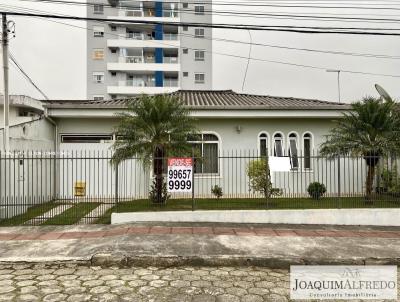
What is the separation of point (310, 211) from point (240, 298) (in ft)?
16.5

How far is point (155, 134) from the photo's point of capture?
1028 centimetres

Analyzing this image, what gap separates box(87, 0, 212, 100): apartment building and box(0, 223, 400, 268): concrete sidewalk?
31.4m

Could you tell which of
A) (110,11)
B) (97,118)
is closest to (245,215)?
(97,118)

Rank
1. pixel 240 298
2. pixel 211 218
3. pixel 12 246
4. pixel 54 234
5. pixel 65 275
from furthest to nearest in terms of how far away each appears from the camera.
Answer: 1. pixel 211 218
2. pixel 54 234
3. pixel 12 246
4. pixel 65 275
5. pixel 240 298

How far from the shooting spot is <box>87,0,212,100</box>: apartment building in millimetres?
39844

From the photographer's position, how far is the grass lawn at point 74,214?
29.8 feet

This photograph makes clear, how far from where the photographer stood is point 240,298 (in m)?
4.71

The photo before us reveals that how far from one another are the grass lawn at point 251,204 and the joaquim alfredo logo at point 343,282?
3.59m

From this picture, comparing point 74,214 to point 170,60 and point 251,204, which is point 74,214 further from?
point 170,60

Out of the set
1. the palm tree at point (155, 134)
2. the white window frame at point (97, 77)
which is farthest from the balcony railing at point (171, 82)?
the palm tree at point (155, 134)

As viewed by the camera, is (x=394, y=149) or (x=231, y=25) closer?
(x=231, y=25)

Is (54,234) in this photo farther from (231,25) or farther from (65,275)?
(231,25)

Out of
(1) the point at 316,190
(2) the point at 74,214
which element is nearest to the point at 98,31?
(2) the point at 74,214

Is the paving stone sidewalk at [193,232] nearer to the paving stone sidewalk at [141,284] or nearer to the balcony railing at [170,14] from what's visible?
the paving stone sidewalk at [141,284]
